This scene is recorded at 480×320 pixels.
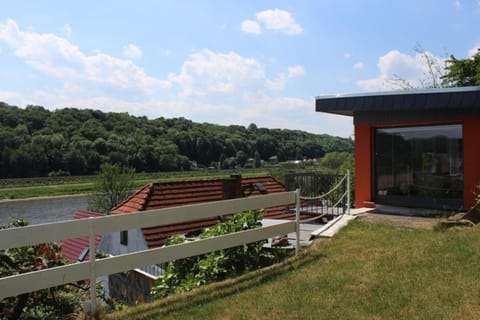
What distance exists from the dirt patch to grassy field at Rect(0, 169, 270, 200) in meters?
47.8

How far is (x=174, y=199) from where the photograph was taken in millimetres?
17062

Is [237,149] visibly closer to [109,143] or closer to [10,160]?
[109,143]

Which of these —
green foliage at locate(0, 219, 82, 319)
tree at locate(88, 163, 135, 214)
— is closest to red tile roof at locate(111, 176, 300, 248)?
green foliage at locate(0, 219, 82, 319)

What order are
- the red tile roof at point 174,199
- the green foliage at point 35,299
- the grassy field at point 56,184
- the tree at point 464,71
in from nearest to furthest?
the green foliage at point 35,299
the red tile roof at point 174,199
the tree at point 464,71
the grassy field at point 56,184

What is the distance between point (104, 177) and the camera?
2120 inches

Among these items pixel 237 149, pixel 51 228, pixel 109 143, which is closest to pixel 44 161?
pixel 109 143

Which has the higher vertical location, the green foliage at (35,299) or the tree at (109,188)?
the green foliage at (35,299)

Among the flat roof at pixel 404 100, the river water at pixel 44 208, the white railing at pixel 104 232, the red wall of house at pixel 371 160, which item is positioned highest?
the flat roof at pixel 404 100

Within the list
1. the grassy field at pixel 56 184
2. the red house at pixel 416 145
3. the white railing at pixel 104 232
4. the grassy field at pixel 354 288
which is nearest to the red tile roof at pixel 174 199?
the red house at pixel 416 145

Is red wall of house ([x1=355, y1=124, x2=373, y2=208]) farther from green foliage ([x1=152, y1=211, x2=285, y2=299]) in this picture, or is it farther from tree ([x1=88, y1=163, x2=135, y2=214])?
tree ([x1=88, y1=163, x2=135, y2=214])

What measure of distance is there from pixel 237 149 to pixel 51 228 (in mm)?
84346

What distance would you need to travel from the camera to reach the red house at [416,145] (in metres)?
10.5

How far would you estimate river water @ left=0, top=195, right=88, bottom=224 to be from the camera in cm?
4919

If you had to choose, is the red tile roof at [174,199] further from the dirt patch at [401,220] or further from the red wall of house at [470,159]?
the red wall of house at [470,159]
